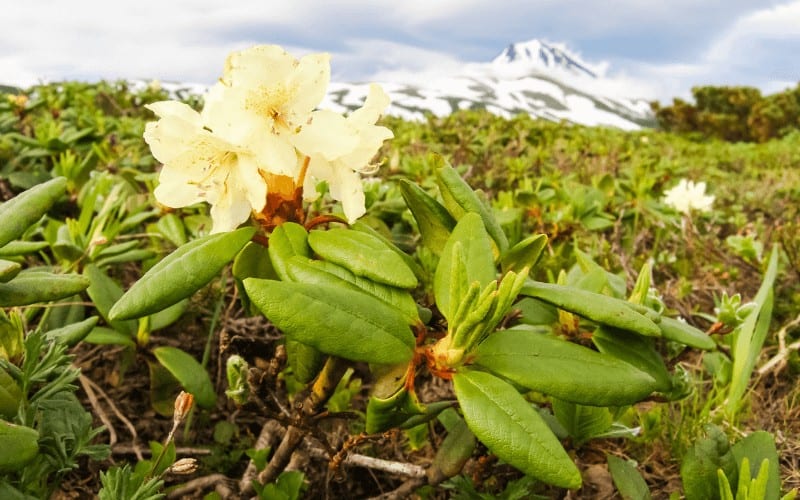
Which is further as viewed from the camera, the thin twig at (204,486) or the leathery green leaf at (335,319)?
the thin twig at (204,486)

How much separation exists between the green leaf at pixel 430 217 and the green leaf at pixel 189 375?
60 cm

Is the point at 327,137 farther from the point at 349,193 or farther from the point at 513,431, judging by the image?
the point at 513,431

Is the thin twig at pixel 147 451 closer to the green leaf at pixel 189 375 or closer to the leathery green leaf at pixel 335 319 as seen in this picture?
the green leaf at pixel 189 375

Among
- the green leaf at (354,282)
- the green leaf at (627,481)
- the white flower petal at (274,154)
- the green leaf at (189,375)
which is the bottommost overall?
the green leaf at (627,481)

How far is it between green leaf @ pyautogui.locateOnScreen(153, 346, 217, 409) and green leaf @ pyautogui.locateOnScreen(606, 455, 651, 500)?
2.74ft

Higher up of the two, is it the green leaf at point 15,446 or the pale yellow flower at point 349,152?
the pale yellow flower at point 349,152

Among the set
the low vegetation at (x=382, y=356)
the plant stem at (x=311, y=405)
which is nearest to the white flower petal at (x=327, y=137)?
the low vegetation at (x=382, y=356)

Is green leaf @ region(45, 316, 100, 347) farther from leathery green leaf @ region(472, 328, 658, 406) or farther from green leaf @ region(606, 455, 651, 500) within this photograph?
green leaf @ region(606, 455, 651, 500)

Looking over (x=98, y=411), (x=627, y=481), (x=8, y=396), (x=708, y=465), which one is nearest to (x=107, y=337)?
(x=98, y=411)

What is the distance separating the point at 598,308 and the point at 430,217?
12.6 inches

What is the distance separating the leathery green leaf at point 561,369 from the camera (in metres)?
0.86

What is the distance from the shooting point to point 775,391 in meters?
2.06

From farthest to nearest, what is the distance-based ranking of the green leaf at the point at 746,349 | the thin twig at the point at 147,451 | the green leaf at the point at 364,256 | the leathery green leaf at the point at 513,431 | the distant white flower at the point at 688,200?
the distant white flower at the point at 688,200
the green leaf at the point at 746,349
the thin twig at the point at 147,451
the green leaf at the point at 364,256
the leathery green leaf at the point at 513,431

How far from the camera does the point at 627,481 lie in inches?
48.2
